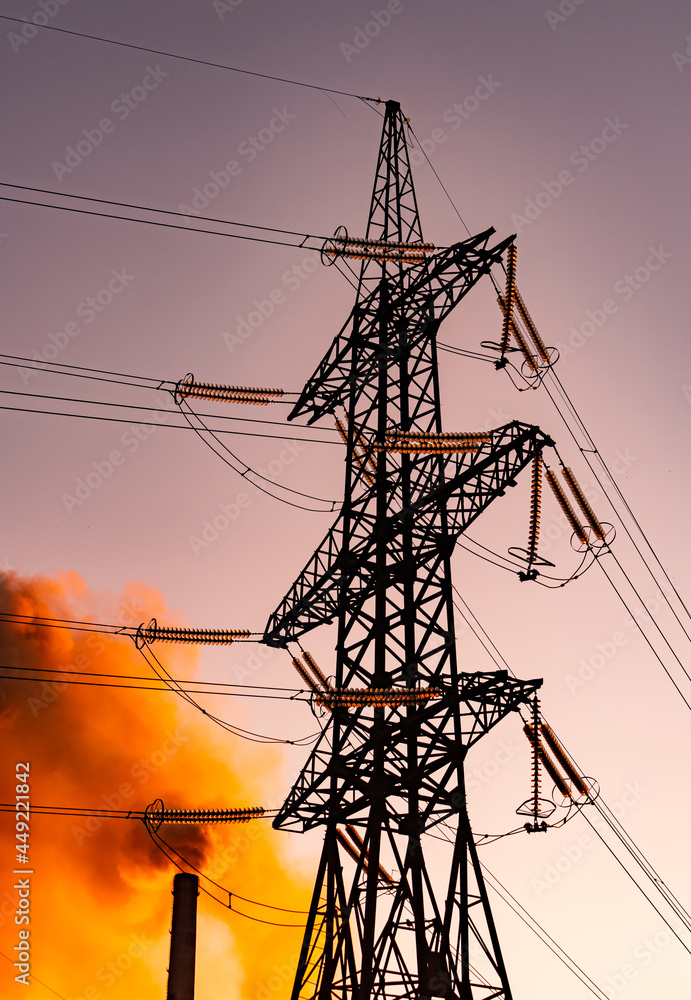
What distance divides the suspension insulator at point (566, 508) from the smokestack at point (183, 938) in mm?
22135

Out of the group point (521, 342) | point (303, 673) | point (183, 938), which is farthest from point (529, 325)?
point (183, 938)

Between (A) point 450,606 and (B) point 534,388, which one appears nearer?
(A) point 450,606

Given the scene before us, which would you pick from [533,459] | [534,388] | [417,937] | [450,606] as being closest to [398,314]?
[534,388]

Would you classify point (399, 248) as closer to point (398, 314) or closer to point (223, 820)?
point (398, 314)

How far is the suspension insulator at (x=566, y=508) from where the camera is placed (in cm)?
2567

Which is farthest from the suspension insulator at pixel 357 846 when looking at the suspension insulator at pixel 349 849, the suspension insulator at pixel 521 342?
the suspension insulator at pixel 521 342

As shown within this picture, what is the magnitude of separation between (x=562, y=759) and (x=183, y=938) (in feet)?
61.3

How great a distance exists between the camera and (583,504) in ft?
86.7

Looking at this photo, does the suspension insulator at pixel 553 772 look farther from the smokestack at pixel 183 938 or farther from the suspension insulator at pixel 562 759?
the smokestack at pixel 183 938

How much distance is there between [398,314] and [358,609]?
8.76 meters

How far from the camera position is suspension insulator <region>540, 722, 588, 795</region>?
25969 millimetres

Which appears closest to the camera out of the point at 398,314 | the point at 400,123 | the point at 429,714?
the point at 429,714

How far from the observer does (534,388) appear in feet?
91.7

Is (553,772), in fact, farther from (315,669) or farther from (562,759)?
(315,669)
